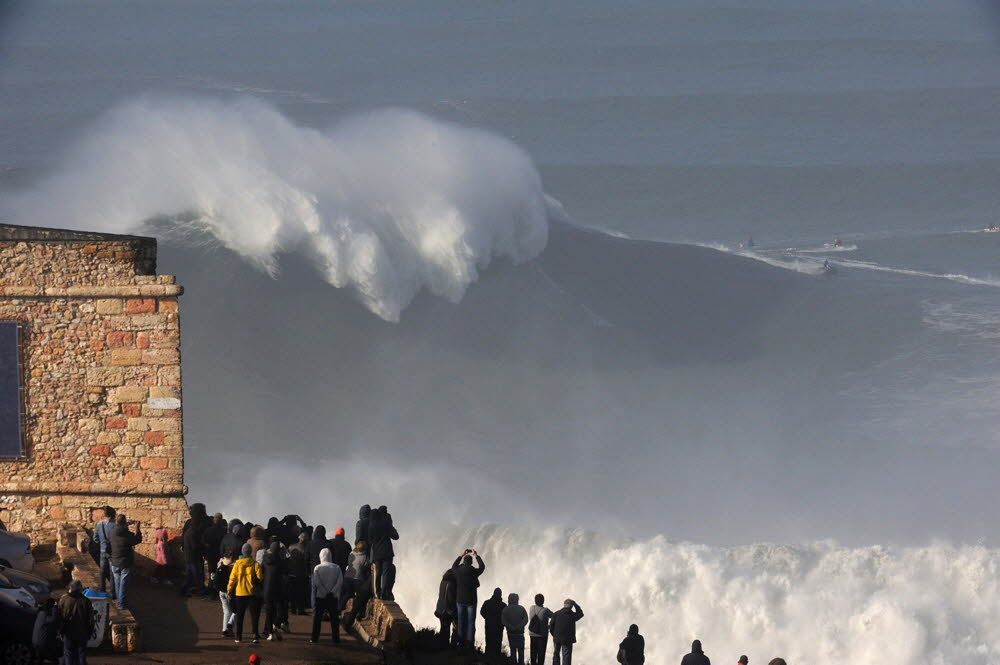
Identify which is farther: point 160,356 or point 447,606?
point 160,356

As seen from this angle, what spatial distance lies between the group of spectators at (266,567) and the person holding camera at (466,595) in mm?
684

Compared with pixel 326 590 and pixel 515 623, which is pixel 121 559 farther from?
pixel 515 623

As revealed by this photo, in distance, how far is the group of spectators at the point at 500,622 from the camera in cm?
1407

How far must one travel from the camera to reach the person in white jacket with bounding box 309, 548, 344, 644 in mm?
13273

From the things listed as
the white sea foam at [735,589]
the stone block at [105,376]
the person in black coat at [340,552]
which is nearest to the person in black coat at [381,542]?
the person in black coat at [340,552]

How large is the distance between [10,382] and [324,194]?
2223 cm

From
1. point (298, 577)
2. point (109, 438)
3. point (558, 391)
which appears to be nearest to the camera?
point (298, 577)

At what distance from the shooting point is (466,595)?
14.1 metres

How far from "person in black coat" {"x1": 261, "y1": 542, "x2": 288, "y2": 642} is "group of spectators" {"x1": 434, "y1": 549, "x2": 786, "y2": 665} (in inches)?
56.0

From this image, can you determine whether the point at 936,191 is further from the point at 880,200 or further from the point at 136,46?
the point at 136,46

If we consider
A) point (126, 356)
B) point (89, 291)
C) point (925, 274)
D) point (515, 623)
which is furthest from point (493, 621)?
point (925, 274)

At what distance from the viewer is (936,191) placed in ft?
237

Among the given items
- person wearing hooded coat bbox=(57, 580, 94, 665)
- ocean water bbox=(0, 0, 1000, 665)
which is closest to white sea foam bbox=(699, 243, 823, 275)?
ocean water bbox=(0, 0, 1000, 665)

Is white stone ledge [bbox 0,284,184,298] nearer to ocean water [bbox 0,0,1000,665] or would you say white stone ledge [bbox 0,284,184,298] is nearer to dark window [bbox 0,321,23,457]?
dark window [bbox 0,321,23,457]
